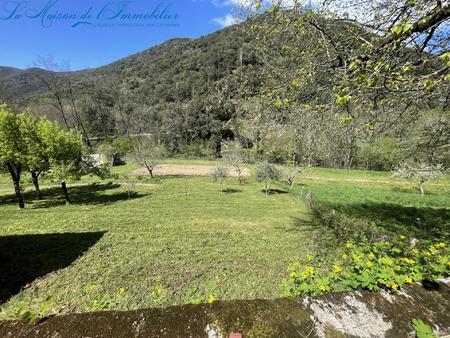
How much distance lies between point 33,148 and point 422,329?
1963 centimetres

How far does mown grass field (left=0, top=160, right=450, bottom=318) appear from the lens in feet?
21.5

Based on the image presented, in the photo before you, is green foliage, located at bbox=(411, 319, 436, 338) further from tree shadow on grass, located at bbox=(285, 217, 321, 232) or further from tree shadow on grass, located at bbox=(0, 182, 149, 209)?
tree shadow on grass, located at bbox=(0, 182, 149, 209)

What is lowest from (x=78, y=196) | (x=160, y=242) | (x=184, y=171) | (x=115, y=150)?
(x=78, y=196)

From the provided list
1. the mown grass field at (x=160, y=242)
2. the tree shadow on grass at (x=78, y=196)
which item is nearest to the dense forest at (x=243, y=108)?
the mown grass field at (x=160, y=242)

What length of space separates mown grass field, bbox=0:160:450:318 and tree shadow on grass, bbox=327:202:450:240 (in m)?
0.06

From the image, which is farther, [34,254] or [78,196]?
[78,196]

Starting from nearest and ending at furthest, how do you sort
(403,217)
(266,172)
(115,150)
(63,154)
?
(403,217), (63,154), (266,172), (115,150)

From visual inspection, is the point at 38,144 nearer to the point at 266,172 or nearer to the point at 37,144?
the point at 37,144

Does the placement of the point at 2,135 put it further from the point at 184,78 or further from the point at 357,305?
the point at 184,78

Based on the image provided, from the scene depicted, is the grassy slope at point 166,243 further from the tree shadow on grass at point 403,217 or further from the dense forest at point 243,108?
the dense forest at point 243,108

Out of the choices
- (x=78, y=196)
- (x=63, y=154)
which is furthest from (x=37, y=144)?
(x=78, y=196)

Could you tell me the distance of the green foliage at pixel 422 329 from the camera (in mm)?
1333

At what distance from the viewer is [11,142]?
14734 millimetres

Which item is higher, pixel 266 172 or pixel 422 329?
pixel 422 329
